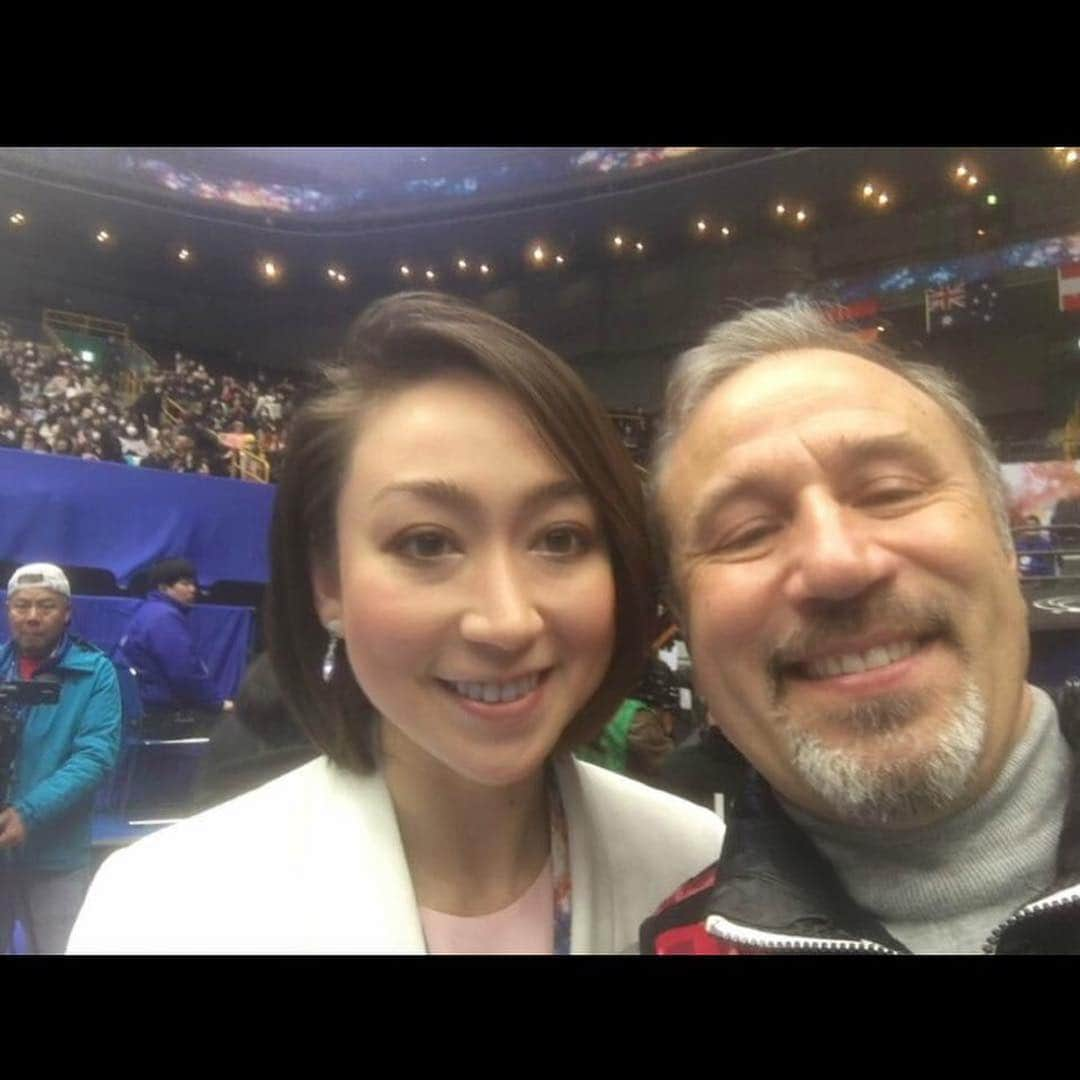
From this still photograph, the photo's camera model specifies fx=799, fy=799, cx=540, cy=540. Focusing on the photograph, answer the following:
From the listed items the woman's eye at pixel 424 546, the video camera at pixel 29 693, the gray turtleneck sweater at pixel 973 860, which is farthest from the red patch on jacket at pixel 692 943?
the video camera at pixel 29 693

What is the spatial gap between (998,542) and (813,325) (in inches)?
9.4

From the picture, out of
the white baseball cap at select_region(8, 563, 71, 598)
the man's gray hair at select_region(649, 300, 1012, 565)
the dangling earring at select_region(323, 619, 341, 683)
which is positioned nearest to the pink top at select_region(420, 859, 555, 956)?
the dangling earring at select_region(323, 619, 341, 683)

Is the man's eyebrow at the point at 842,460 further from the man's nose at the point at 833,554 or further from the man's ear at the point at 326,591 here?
the man's ear at the point at 326,591

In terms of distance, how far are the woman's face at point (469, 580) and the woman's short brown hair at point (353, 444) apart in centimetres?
2

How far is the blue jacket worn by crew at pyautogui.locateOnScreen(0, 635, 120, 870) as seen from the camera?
0.71 m

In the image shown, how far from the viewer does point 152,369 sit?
82 centimetres

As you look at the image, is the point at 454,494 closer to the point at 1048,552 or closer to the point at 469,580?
the point at 469,580

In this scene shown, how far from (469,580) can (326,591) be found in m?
0.16

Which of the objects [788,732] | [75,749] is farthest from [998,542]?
[75,749]

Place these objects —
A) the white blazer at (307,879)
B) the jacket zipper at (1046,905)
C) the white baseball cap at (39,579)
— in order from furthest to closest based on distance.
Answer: the white baseball cap at (39,579) → the white blazer at (307,879) → the jacket zipper at (1046,905)

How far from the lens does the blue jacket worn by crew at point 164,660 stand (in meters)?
0.74

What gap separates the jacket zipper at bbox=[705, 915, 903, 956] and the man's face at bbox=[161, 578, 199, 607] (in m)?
0.53

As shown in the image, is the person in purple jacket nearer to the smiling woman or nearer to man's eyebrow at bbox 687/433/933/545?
the smiling woman

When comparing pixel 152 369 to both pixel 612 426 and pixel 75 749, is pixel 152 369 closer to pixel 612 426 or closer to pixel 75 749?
pixel 75 749
